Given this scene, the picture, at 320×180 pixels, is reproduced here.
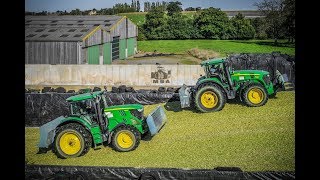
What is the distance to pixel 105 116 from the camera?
1127 centimetres

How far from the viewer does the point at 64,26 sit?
18422 millimetres

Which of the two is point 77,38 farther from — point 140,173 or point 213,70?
point 140,173

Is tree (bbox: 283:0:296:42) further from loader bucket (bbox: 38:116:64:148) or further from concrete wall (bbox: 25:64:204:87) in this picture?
loader bucket (bbox: 38:116:64:148)

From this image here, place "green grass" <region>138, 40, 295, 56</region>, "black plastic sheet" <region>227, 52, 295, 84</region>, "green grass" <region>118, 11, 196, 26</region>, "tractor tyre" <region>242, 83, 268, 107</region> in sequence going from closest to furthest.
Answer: "tractor tyre" <region>242, 83, 268, 107</region>
"black plastic sheet" <region>227, 52, 295, 84</region>
"green grass" <region>118, 11, 196, 26</region>
"green grass" <region>138, 40, 295, 56</region>

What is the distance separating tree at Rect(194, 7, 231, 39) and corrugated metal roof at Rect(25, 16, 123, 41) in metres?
4.04

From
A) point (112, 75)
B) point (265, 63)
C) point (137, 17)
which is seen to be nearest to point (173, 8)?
point (137, 17)

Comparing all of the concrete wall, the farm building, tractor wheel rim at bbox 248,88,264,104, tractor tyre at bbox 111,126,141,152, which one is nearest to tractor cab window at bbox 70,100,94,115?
tractor tyre at bbox 111,126,141,152

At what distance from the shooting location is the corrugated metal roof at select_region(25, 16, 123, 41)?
706 inches

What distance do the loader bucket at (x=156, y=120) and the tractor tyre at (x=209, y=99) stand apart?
1.35m

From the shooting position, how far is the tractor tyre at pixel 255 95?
1309 cm

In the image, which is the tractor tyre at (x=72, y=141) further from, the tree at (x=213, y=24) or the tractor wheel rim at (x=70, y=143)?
Result: the tree at (x=213, y=24)

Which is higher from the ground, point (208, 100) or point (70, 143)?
point (208, 100)

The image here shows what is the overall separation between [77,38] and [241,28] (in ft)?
27.6

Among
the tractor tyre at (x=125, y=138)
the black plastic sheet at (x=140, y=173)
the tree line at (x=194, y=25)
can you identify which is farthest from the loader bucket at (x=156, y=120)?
the tree line at (x=194, y=25)
